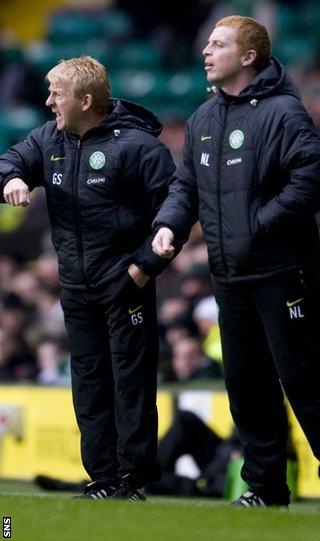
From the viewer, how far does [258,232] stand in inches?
296

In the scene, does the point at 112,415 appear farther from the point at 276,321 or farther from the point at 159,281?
the point at 159,281

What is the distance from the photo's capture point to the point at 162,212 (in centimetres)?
777

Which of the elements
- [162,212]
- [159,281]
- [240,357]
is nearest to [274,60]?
[162,212]

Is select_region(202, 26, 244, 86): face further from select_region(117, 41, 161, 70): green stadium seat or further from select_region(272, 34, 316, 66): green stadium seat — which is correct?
select_region(117, 41, 161, 70): green stadium seat

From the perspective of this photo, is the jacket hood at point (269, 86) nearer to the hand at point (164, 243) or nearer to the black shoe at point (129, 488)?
the hand at point (164, 243)

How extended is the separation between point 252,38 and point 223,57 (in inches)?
6.4

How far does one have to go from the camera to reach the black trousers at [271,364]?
757 cm

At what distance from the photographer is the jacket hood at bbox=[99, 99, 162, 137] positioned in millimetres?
8203

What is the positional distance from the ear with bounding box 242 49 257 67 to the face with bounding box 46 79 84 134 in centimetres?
87

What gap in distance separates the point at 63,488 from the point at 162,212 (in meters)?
3.02

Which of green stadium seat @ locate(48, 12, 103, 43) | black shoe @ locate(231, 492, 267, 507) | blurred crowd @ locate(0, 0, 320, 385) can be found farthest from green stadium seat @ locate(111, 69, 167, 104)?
black shoe @ locate(231, 492, 267, 507)

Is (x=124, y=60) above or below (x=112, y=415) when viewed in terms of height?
above

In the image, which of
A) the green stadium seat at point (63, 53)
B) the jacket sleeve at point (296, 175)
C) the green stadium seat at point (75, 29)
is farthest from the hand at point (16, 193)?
the green stadium seat at point (75, 29)

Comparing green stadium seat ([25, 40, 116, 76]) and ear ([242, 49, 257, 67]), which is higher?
green stadium seat ([25, 40, 116, 76])
